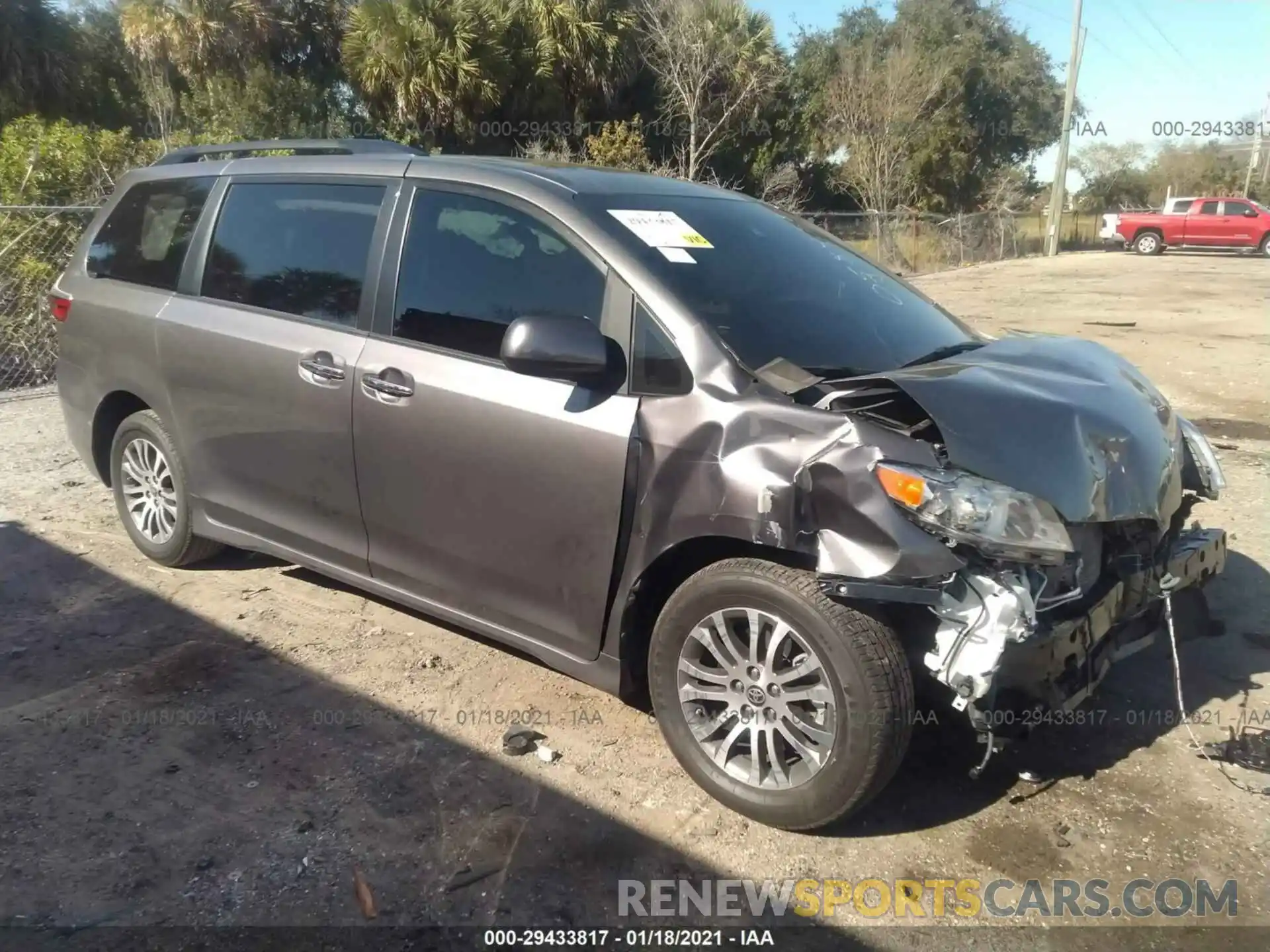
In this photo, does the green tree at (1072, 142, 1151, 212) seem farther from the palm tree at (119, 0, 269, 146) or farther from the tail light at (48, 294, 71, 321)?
the tail light at (48, 294, 71, 321)

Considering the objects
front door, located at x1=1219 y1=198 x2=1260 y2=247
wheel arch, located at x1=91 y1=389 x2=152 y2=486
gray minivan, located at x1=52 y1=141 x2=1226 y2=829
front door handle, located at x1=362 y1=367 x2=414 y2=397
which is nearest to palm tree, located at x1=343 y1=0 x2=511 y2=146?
wheel arch, located at x1=91 y1=389 x2=152 y2=486

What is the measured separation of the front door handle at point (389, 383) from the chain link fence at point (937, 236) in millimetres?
15372

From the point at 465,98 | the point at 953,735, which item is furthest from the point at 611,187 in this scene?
the point at 465,98

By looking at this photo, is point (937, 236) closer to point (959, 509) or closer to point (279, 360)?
point (279, 360)

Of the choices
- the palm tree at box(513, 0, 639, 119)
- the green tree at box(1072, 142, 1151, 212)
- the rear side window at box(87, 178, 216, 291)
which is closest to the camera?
the rear side window at box(87, 178, 216, 291)

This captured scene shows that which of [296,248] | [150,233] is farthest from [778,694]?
[150,233]

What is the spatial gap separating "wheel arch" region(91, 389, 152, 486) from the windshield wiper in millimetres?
3580

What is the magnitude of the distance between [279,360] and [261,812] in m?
1.78

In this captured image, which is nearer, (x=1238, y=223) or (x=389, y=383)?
(x=389, y=383)

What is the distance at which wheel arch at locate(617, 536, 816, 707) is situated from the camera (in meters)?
3.05

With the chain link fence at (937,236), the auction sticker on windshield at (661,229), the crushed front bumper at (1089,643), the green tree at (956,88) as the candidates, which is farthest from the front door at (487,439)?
the green tree at (956,88)

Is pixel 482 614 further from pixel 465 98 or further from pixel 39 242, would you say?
pixel 465 98

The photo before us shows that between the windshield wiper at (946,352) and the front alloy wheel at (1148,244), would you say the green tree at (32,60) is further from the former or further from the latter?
the front alloy wheel at (1148,244)

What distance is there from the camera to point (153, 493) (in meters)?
5.00
